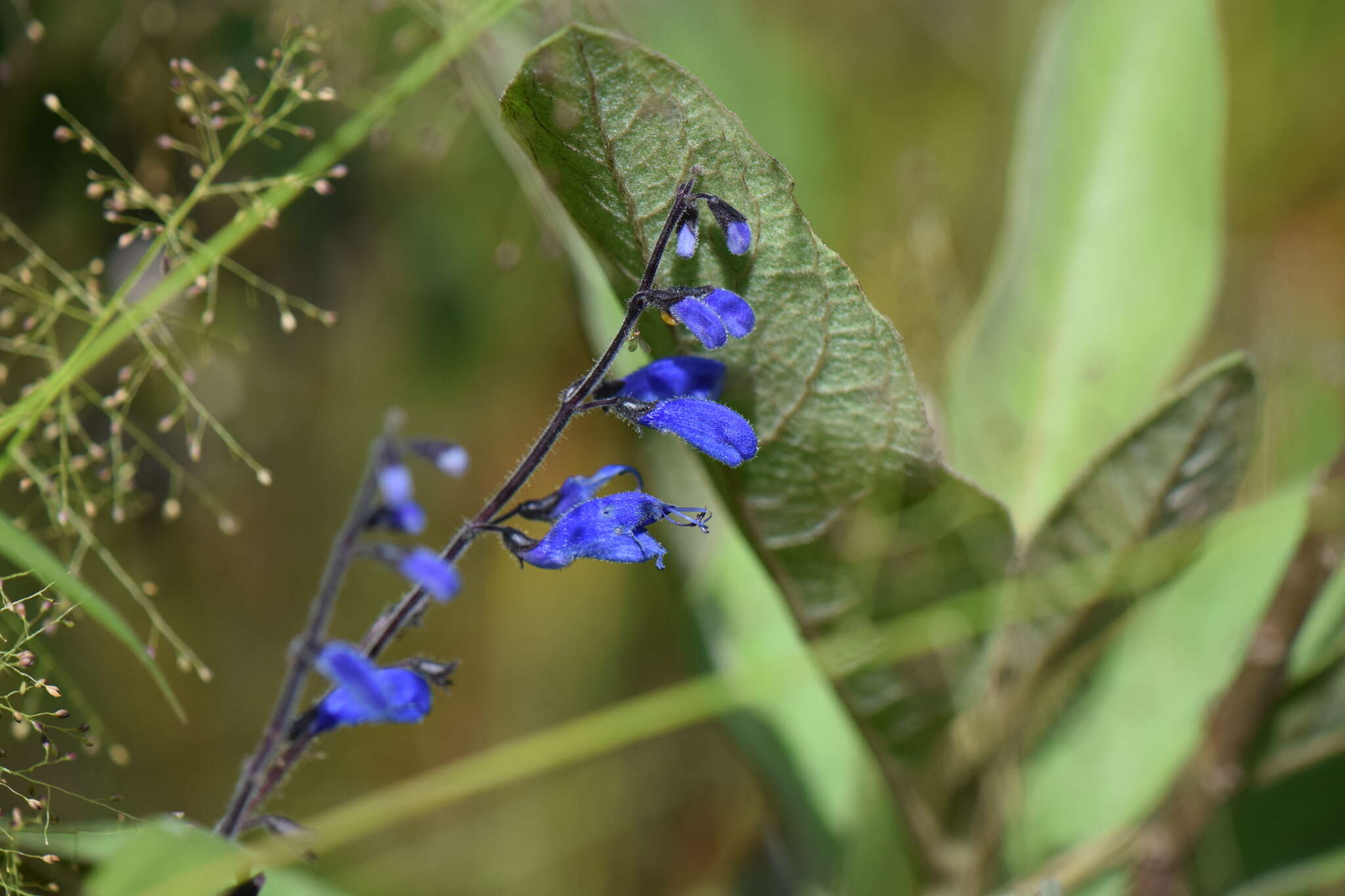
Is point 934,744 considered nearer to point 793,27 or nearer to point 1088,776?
point 1088,776

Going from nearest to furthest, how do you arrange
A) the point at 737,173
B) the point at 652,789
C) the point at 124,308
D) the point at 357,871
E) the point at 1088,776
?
1. the point at 737,173
2. the point at 124,308
3. the point at 1088,776
4. the point at 357,871
5. the point at 652,789

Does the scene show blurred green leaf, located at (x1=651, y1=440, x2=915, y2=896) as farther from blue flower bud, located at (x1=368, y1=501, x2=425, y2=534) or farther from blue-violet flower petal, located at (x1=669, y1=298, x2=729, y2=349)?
blue flower bud, located at (x1=368, y1=501, x2=425, y2=534)

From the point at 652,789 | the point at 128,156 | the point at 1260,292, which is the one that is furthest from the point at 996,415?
the point at 128,156

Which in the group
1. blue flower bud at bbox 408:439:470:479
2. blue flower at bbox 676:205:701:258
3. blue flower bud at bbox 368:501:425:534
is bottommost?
blue flower bud at bbox 368:501:425:534

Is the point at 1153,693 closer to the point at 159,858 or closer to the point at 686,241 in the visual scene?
the point at 686,241

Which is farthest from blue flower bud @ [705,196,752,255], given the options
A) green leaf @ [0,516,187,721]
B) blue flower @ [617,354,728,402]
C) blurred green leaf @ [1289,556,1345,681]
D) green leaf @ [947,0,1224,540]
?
blurred green leaf @ [1289,556,1345,681]

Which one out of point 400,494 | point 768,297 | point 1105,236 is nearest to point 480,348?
point 1105,236
